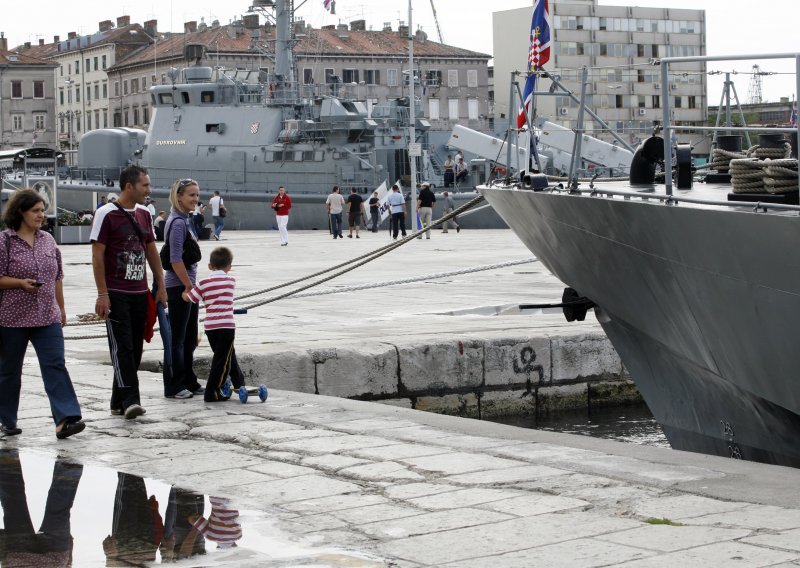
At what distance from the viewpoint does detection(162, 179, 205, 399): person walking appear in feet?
29.2

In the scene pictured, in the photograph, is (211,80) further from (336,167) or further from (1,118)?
(1,118)

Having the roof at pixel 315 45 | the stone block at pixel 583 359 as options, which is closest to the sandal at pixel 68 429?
the stone block at pixel 583 359

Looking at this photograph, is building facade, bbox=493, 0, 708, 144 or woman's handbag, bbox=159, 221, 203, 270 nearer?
woman's handbag, bbox=159, 221, 203, 270

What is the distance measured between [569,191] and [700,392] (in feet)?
6.03

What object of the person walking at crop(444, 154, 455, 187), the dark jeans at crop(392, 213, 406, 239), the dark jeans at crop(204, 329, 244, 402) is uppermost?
the person walking at crop(444, 154, 455, 187)

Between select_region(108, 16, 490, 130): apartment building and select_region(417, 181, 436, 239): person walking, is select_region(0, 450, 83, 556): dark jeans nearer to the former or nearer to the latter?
Result: select_region(417, 181, 436, 239): person walking

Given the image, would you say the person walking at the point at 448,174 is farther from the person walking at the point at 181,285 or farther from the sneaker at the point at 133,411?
the sneaker at the point at 133,411

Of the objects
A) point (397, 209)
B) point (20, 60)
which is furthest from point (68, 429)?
point (20, 60)

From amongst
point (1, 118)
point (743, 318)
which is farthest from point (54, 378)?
point (1, 118)

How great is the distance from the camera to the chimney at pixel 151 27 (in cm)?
10956

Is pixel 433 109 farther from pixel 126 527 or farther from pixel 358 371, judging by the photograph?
pixel 126 527

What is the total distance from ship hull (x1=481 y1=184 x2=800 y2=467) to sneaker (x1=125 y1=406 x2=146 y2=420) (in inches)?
134

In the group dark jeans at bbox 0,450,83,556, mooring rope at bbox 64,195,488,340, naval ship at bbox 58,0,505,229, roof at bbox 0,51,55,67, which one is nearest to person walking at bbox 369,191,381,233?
naval ship at bbox 58,0,505,229

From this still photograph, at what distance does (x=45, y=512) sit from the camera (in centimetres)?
586
